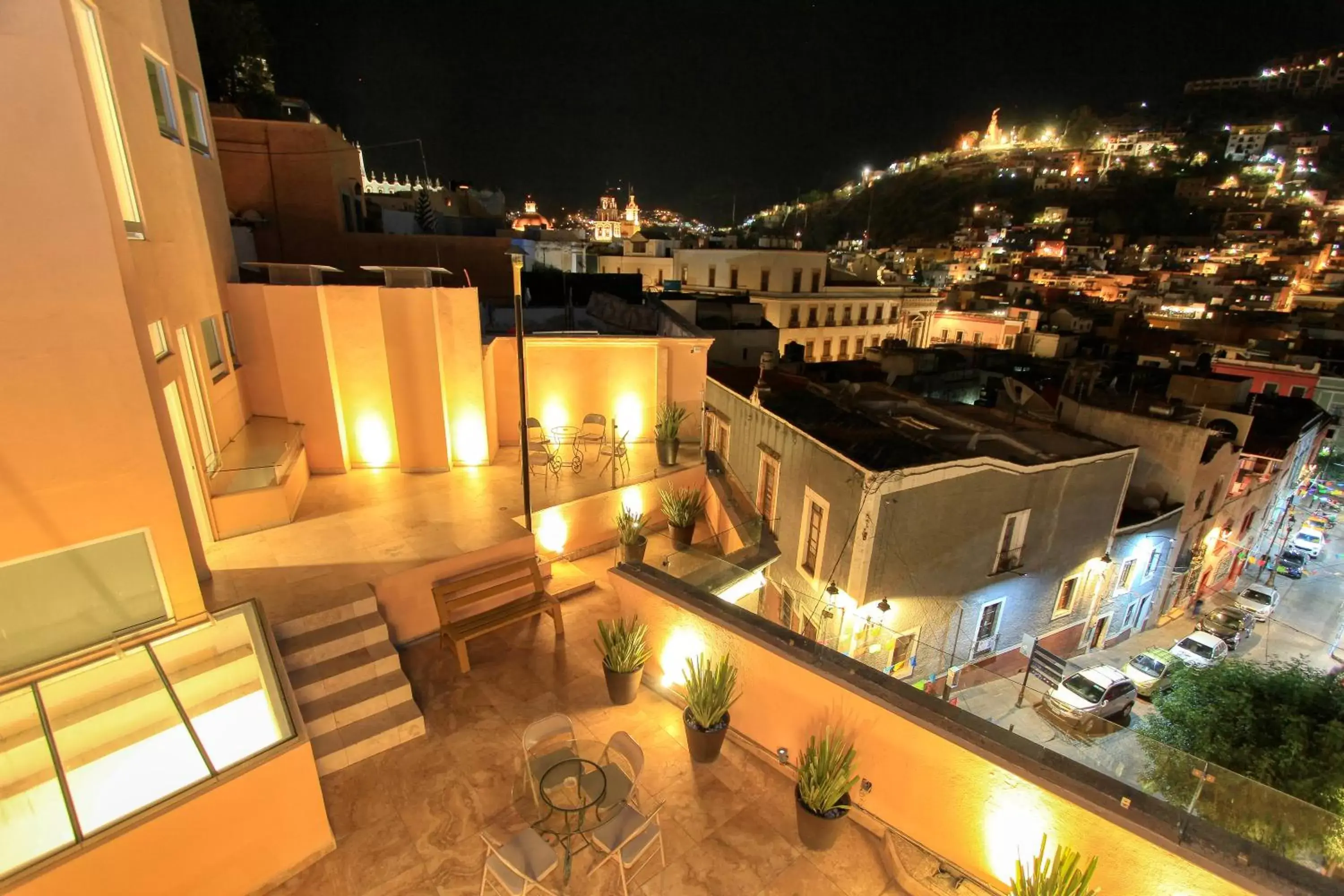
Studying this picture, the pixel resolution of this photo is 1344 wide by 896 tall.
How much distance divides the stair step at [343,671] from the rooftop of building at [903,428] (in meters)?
6.52

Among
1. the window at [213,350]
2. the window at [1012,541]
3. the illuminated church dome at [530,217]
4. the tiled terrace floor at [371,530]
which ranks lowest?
the window at [1012,541]

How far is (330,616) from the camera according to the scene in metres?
6.32

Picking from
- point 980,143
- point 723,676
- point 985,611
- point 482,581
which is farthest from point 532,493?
point 980,143

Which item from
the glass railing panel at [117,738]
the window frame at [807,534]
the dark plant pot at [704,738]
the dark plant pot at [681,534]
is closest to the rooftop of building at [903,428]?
the window frame at [807,534]

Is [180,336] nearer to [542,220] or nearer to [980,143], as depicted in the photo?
[542,220]

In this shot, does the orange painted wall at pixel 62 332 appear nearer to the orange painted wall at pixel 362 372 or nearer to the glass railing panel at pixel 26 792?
the glass railing panel at pixel 26 792

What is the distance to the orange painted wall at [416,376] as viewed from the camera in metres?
9.49

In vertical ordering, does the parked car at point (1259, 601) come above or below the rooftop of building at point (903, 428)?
below

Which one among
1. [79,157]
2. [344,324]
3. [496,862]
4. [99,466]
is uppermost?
[79,157]

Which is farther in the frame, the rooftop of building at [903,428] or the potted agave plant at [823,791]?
the rooftop of building at [903,428]

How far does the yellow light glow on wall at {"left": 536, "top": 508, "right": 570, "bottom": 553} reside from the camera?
9203 mm

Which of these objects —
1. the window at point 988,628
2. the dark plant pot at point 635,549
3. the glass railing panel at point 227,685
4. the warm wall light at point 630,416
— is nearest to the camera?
the glass railing panel at point 227,685

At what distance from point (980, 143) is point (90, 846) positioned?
144 meters

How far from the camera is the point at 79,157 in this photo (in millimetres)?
4836
